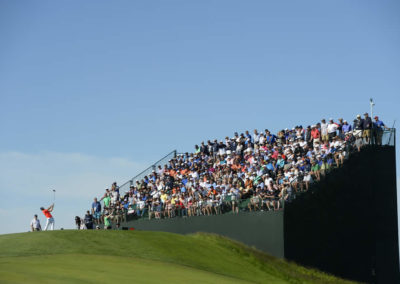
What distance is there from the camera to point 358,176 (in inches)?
1421

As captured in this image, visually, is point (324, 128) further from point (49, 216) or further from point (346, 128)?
point (49, 216)

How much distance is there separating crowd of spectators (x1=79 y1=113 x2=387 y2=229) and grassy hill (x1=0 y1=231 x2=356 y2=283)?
3.09m

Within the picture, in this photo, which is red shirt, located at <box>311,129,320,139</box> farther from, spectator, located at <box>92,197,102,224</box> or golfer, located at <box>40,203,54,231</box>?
spectator, located at <box>92,197,102,224</box>

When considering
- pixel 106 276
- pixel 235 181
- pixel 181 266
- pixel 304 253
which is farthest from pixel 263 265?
pixel 106 276

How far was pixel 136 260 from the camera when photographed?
28953 mm

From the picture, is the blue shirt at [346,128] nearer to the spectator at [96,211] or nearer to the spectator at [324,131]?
the spectator at [324,131]

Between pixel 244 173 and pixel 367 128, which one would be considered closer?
pixel 367 128

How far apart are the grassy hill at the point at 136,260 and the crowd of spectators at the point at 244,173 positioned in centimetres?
309

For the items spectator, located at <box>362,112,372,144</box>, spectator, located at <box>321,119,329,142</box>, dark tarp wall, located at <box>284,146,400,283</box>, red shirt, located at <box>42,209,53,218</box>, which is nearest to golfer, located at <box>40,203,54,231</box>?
red shirt, located at <box>42,209,53,218</box>

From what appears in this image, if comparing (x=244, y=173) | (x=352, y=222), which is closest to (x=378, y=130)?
(x=352, y=222)

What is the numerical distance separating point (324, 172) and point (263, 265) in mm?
6126

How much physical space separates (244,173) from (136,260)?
12282 mm

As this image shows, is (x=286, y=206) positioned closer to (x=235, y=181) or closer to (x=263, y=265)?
(x=263, y=265)

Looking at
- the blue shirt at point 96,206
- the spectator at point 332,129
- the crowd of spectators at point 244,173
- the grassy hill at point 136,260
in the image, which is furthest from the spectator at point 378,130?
the blue shirt at point 96,206
